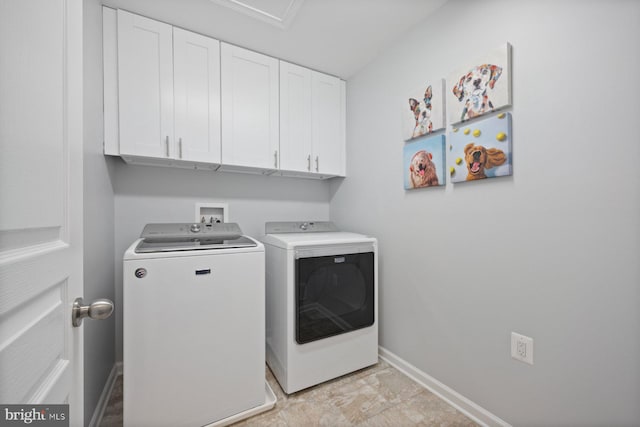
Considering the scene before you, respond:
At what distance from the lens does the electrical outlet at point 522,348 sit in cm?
117

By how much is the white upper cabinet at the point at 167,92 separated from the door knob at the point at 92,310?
4.12ft

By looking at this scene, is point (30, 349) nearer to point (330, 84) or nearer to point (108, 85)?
point (108, 85)

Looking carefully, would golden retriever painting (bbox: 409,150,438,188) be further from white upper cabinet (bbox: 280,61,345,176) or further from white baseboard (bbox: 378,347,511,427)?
white baseboard (bbox: 378,347,511,427)

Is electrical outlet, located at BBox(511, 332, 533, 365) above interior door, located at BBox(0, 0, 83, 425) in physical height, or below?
below

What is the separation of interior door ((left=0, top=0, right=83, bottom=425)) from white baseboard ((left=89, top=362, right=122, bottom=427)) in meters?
1.01

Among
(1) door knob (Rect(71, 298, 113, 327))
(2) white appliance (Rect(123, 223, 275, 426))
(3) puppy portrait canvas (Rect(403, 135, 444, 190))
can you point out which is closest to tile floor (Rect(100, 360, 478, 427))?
(2) white appliance (Rect(123, 223, 275, 426))

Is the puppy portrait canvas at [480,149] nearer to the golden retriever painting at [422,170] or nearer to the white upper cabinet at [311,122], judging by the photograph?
the golden retriever painting at [422,170]

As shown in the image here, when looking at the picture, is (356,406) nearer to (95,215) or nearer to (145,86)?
(95,215)

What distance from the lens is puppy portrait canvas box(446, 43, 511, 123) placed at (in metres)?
1.23

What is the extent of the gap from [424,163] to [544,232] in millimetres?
723

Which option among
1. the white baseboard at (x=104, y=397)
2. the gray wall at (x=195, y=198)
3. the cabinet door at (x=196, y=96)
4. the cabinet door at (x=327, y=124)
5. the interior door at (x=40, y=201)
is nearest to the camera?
the interior door at (x=40, y=201)

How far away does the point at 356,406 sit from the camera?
1.48 metres

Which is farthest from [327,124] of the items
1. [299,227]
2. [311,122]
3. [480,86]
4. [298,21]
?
[480,86]

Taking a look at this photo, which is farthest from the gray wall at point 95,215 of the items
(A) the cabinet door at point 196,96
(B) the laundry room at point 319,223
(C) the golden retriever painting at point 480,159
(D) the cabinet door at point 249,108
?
(C) the golden retriever painting at point 480,159
